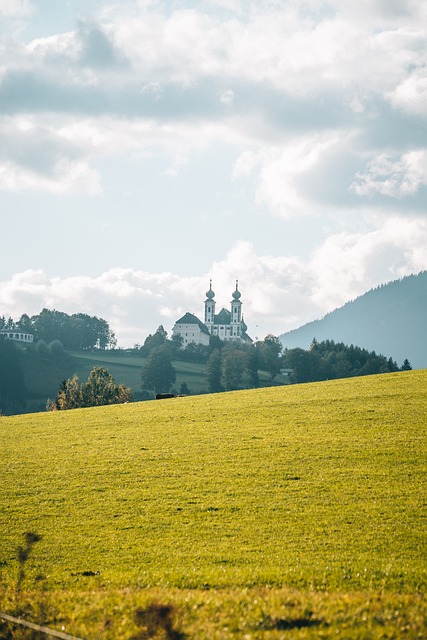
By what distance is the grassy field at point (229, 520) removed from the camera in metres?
13.3

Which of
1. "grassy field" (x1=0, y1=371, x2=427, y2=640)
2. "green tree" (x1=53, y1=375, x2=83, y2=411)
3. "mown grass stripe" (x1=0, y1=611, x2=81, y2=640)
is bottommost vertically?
"mown grass stripe" (x1=0, y1=611, x2=81, y2=640)

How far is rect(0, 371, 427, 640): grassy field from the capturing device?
43.5 feet

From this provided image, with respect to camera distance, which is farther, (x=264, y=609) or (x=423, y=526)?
(x=423, y=526)

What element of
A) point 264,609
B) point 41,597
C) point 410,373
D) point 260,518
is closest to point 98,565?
point 41,597

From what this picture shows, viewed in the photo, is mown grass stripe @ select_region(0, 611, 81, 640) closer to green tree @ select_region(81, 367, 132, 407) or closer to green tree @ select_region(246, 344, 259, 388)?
green tree @ select_region(81, 367, 132, 407)

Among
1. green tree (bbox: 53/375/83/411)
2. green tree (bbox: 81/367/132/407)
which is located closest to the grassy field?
green tree (bbox: 81/367/132/407)

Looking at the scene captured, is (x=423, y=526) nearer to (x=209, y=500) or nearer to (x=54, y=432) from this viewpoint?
(x=209, y=500)

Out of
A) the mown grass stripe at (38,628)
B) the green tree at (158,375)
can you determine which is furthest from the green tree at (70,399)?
the mown grass stripe at (38,628)

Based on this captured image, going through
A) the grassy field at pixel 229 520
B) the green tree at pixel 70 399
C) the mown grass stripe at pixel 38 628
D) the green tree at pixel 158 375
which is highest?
the green tree at pixel 158 375

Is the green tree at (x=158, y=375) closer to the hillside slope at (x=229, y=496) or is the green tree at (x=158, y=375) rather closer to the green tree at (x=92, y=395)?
the green tree at (x=92, y=395)

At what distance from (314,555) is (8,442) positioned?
77.7 ft

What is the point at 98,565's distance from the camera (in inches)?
734

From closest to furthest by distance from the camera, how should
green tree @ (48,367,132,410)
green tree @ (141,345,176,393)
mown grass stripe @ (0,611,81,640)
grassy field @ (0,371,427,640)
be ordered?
mown grass stripe @ (0,611,81,640)
grassy field @ (0,371,427,640)
green tree @ (48,367,132,410)
green tree @ (141,345,176,393)

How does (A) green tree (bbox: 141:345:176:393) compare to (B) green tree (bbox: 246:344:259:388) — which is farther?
(B) green tree (bbox: 246:344:259:388)
